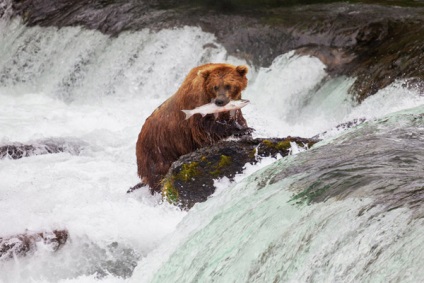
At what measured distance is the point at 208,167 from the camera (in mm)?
5426

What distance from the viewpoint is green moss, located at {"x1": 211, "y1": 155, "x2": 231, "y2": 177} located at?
5.40 m

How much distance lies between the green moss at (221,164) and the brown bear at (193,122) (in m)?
1.04

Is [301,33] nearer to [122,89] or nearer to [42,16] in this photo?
[122,89]

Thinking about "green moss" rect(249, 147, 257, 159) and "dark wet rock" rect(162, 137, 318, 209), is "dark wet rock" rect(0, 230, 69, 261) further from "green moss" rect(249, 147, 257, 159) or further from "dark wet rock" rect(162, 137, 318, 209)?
"green moss" rect(249, 147, 257, 159)

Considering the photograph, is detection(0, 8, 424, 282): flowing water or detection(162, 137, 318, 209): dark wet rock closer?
detection(0, 8, 424, 282): flowing water

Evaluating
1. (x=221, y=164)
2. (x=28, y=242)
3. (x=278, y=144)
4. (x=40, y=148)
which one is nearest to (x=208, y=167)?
(x=221, y=164)

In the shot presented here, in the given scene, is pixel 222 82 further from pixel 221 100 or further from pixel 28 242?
pixel 28 242

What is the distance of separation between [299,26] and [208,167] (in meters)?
5.84

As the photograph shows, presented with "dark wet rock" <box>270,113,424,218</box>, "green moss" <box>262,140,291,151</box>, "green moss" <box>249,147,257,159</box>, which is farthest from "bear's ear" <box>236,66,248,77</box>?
"dark wet rock" <box>270,113,424,218</box>

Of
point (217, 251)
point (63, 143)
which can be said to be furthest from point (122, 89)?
point (217, 251)

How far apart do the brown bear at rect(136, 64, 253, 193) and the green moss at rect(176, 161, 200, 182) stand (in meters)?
1.08

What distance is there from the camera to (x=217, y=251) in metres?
4.00

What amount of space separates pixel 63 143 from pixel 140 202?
12.5 ft

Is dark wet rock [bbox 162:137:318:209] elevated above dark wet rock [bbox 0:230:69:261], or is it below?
above
